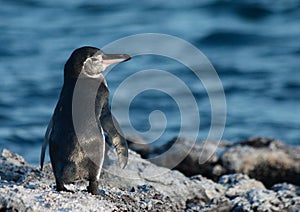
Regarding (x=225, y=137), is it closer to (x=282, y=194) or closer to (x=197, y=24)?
(x=282, y=194)

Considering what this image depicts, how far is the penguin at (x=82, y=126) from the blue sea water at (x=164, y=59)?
409 centimetres

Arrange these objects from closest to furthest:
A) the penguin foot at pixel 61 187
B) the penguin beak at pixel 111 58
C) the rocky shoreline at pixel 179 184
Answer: the rocky shoreline at pixel 179 184 < the penguin foot at pixel 61 187 < the penguin beak at pixel 111 58

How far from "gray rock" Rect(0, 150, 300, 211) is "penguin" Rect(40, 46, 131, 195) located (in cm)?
13

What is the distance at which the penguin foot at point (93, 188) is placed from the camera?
17.3 ft

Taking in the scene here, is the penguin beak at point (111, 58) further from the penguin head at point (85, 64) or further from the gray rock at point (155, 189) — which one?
the gray rock at point (155, 189)

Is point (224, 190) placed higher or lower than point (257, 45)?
lower

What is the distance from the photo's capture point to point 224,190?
21.2ft

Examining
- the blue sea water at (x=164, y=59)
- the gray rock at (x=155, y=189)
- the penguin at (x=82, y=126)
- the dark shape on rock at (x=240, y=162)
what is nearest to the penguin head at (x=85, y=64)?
the penguin at (x=82, y=126)

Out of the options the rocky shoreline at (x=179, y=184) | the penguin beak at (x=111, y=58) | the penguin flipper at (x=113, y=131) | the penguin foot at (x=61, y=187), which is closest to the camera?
the rocky shoreline at (x=179, y=184)

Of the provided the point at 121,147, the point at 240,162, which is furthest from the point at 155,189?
the point at 240,162

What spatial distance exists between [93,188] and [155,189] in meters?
0.51

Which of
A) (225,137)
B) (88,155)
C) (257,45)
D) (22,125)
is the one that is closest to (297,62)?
(257,45)

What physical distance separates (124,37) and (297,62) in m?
3.35

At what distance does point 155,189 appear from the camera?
18.4 feet
